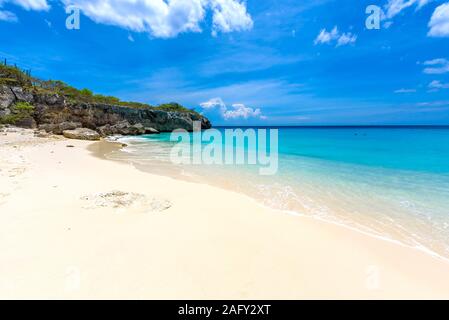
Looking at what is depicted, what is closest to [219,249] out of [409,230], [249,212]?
[249,212]

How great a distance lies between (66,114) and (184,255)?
4510 centimetres

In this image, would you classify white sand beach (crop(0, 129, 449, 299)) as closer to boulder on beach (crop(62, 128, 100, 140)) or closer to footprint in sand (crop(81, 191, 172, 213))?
footprint in sand (crop(81, 191, 172, 213))

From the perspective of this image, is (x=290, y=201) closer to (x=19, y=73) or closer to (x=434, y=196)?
(x=434, y=196)

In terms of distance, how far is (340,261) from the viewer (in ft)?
11.2

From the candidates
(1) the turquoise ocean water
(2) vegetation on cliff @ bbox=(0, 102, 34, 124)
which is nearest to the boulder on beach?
(2) vegetation on cliff @ bbox=(0, 102, 34, 124)

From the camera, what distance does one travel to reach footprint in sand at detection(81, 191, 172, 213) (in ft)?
16.3

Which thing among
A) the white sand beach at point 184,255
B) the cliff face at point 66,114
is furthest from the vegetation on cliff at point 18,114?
the white sand beach at point 184,255

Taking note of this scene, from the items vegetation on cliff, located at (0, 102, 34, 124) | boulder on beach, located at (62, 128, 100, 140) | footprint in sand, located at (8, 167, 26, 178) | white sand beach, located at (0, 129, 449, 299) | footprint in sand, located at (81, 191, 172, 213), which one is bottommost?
white sand beach, located at (0, 129, 449, 299)

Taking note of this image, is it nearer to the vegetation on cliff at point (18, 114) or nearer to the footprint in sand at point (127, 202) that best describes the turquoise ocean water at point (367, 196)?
the footprint in sand at point (127, 202)

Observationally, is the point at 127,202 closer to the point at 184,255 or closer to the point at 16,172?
the point at 184,255

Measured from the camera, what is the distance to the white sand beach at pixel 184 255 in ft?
8.73

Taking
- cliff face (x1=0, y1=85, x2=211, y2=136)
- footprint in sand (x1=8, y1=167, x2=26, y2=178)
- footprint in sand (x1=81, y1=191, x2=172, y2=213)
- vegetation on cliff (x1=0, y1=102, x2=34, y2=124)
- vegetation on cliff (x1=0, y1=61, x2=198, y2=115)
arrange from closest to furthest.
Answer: footprint in sand (x1=81, y1=191, x2=172, y2=213)
footprint in sand (x1=8, y1=167, x2=26, y2=178)
vegetation on cliff (x1=0, y1=102, x2=34, y2=124)
cliff face (x1=0, y1=85, x2=211, y2=136)
vegetation on cliff (x1=0, y1=61, x2=198, y2=115)

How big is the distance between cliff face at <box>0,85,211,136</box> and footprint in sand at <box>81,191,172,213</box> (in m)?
30.4

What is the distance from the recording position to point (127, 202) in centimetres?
519
